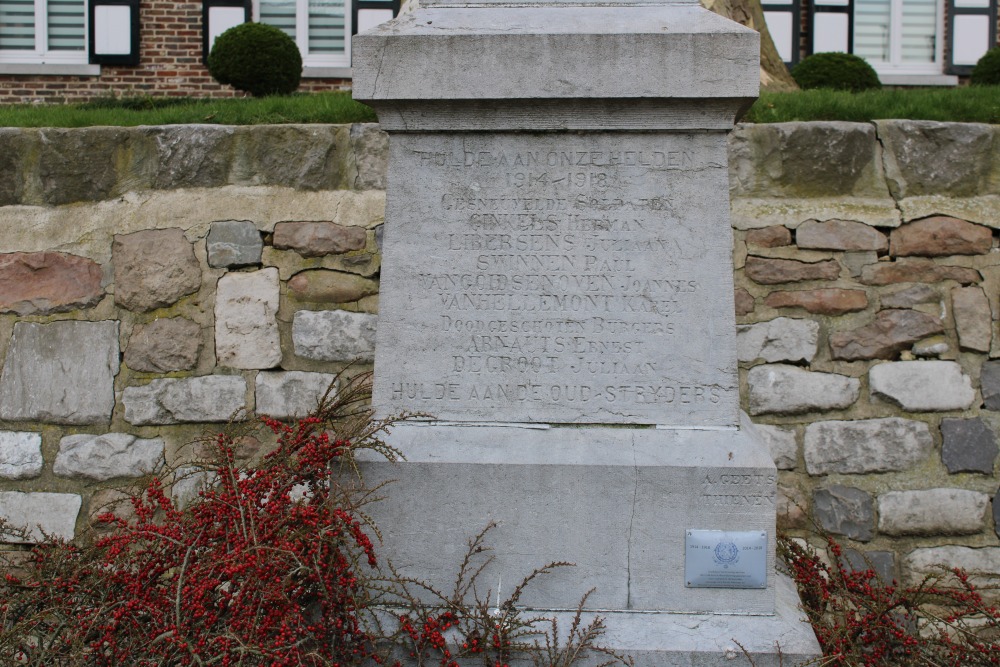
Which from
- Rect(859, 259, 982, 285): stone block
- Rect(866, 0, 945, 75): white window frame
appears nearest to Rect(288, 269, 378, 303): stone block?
Rect(859, 259, 982, 285): stone block

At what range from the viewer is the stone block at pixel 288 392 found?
13.6 feet

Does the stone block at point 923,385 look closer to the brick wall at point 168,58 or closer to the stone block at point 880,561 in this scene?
the stone block at point 880,561

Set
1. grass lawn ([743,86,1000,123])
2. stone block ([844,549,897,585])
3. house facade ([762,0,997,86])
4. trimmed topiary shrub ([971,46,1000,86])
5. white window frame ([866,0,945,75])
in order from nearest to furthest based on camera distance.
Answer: stone block ([844,549,897,585]) → grass lawn ([743,86,1000,123]) → trimmed topiary shrub ([971,46,1000,86]) → house facade ([762,0,997,86]) → white window frame ([866,0,945,75])

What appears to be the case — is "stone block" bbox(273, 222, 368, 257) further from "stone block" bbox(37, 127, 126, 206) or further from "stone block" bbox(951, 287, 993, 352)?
"stone block" bbox(951, 287, 993, 352)

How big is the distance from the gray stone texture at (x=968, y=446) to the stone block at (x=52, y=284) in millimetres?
3713

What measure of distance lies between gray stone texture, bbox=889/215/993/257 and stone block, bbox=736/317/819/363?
0.55 meters

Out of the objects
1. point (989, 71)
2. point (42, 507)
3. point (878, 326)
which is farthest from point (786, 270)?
point (989, 71)

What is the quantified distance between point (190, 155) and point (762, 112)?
2.75 meters

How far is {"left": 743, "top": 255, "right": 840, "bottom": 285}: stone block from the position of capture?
162 inches

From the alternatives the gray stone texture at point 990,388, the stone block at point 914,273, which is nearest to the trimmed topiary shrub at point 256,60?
the stone block at point 914,273

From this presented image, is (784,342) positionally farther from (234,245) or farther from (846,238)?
(234,245)

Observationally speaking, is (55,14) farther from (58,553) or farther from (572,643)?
(572,643)

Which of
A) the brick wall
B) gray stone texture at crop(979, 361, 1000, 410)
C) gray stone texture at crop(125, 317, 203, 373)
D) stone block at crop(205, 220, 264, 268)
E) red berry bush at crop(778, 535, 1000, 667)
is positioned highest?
the brick wall

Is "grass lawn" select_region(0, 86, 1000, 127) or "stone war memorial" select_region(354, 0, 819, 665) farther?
"grass lawn" select_region(0, 86, 1000, 127)
